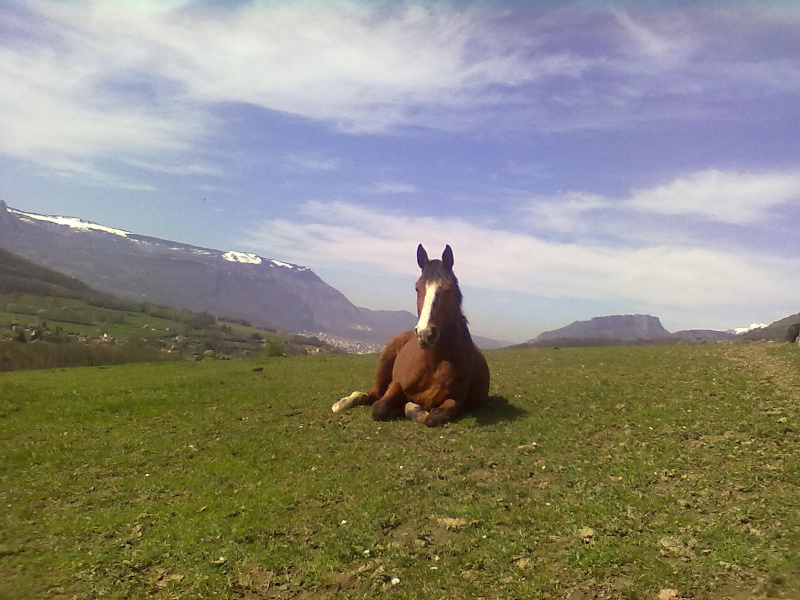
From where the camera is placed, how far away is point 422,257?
982 centimetres

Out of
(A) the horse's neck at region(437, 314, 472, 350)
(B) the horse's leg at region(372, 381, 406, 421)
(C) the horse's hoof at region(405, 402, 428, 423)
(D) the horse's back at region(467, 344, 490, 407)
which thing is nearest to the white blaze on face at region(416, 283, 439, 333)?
(A) the horse's neck at region(437, 314, 472, 350)

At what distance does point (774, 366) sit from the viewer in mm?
13414

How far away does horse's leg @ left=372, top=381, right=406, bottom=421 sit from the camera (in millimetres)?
10008

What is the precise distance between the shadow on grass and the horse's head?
6.73 feet

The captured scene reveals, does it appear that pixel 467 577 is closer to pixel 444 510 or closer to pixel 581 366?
pixel 444 510

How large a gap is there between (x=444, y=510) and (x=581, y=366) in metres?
14.1

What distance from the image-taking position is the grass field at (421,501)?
4.40 metres

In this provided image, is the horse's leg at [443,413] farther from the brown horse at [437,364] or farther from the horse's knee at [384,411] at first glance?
the horse's knee at [384,411]

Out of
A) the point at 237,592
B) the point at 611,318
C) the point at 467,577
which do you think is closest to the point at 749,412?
the point at 467,577

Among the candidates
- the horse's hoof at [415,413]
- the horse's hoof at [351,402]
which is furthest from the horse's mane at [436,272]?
the horse's hoof at [351,402]

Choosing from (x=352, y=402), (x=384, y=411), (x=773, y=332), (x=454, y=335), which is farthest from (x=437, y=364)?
(x=773, y=332)

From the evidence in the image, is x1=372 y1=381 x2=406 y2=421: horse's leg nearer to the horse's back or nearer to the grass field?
the grass field

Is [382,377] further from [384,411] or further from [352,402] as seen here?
[384,411]

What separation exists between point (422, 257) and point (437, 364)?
7.29 feet
